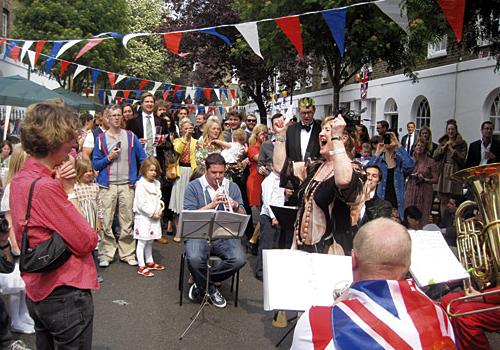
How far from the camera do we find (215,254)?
5.45 meters

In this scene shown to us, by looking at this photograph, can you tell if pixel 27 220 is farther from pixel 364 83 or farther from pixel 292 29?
pixel 364 83

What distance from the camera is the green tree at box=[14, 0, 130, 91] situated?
24688 millimetres

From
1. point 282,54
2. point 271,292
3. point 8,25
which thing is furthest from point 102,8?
point 271,292

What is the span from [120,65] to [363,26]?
21073mm

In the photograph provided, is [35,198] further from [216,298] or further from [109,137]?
[109,137]

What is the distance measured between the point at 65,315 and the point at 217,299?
2932mm

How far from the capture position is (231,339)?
15.0ft

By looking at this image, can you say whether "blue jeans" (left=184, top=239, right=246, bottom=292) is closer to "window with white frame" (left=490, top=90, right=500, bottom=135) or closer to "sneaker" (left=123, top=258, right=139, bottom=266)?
"sneaker" (left=123, top=258, right=139, bottom=266)

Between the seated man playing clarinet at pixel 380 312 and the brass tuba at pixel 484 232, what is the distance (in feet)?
5.46

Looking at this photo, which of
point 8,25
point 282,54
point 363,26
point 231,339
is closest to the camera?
point 231,339

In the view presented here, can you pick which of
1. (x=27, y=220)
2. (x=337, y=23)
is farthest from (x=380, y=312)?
(x=337, y=23)

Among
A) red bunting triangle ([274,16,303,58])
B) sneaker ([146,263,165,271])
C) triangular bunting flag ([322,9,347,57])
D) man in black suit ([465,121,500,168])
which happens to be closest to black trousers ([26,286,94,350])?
sneaker ([146,263,165,271])

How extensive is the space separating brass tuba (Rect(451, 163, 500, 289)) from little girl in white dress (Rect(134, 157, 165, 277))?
4.08m

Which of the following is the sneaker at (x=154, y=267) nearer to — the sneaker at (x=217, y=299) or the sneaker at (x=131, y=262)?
the sneaker at (x=131, y=262)
